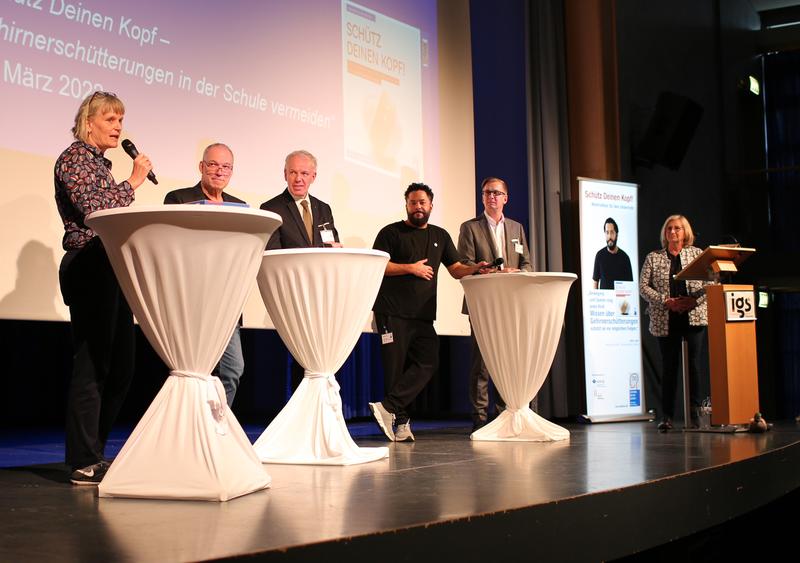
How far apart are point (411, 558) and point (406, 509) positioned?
12.5 inches

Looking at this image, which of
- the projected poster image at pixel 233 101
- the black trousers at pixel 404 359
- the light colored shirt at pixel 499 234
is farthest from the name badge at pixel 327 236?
the light colored shirt at pixel 499 234

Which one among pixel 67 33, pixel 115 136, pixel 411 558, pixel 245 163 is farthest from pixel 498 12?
pixel 411 558

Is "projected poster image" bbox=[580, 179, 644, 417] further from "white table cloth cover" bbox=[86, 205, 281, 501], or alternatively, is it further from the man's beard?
"white table cloth cover" bbox=[86, 205, 281, 501]

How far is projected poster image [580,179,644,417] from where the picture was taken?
6.61 m

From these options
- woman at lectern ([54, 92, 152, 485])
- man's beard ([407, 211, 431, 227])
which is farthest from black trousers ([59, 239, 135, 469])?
man's beard ([407, 211, 431, 227])

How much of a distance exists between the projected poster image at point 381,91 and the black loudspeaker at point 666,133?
103 inches

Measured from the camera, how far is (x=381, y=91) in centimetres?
576

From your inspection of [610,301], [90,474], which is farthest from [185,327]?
[610,301]

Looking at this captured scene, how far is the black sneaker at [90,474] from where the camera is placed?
279cm

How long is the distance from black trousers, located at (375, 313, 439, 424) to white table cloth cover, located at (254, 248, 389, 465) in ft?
2.97

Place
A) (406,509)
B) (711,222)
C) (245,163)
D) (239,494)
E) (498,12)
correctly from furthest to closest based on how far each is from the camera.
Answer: (711,222)
(498,12)
(245,163)
(239,494)
(406,509)

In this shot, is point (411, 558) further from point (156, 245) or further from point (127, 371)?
point (127, 371)

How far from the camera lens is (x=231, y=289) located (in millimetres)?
2639

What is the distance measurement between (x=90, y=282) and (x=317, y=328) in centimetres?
96
